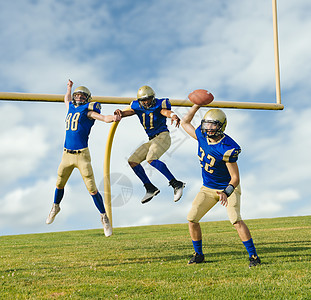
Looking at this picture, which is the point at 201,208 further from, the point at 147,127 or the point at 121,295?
the point at 121,295

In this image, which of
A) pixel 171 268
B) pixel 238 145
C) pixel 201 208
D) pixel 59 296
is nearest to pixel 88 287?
pixel 59 296

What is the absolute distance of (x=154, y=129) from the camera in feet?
18.0

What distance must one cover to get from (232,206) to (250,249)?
782mm

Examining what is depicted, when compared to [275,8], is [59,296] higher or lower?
lower

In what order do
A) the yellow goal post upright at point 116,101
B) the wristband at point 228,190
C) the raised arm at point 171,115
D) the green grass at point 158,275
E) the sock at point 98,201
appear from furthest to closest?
the sock at point 98,201, the yellow goal post upright at point 116,101, the wristband at point 228,190, the raised arm at point 171,115, the green grass at point 158,275

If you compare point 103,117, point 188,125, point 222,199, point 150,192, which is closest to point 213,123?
point 188,125

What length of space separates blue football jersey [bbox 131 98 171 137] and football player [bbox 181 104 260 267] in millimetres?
433

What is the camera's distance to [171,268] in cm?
586

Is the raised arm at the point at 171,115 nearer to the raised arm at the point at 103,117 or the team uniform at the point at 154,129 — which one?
the team uniform at the point at 154,129

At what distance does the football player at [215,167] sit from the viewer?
5.37 meters

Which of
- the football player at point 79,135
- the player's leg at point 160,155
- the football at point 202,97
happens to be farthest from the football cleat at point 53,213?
the football at point 202,97

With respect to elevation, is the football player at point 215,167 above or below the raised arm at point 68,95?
below

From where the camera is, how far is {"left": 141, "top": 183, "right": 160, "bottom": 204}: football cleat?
537 centimetres

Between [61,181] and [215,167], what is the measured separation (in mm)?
2436
